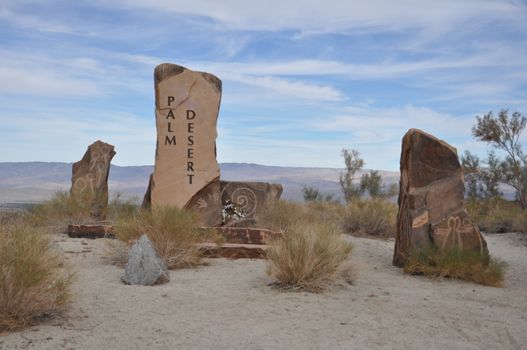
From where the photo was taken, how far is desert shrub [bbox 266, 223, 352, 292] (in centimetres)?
772

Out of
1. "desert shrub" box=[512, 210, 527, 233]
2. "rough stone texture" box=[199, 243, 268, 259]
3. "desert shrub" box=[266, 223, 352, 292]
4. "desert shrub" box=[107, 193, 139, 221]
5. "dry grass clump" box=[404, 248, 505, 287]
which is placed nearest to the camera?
"desert shrub" box=[266, 223, 352, 292]

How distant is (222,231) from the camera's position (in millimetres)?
11461

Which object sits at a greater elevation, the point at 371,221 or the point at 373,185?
the point at 373,185

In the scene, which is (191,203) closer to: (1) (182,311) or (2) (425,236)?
(2) (425,236)

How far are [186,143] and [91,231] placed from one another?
2.65 metres

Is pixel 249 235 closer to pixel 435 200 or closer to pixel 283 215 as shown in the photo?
pixel 283 215

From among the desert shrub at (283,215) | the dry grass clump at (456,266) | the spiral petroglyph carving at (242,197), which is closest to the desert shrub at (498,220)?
the desert shrub at (283,215)

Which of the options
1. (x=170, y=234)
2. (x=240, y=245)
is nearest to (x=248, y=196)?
(x=240, y=245)

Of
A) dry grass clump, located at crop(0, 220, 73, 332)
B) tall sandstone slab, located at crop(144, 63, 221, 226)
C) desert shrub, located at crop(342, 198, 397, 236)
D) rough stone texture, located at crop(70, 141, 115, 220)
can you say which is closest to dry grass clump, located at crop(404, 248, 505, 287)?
tall sandstone slab, located at crop(144, 63, 221, 226)

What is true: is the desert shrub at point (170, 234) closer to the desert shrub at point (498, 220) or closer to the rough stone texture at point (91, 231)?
the rough stone texture at point (91, 231)

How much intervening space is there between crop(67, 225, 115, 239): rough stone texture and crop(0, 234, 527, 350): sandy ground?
9.72 feet

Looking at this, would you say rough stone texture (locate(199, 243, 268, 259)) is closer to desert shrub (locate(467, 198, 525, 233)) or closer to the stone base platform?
the stone base platform

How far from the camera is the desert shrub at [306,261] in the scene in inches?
304

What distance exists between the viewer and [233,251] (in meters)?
10.4
